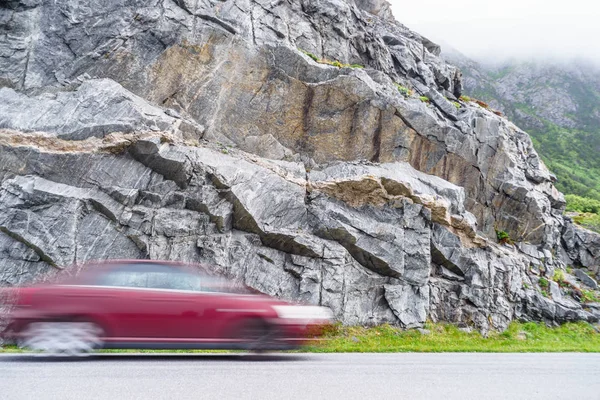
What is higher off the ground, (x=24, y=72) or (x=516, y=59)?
(x=516, y=59)

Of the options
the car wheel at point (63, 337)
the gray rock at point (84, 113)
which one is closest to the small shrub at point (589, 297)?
the gray rock at point (84, 113)

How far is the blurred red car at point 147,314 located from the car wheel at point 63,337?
0.05 ft

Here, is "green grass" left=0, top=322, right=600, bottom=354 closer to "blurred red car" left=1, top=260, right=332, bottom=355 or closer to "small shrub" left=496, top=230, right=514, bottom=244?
"blurred red car" left=1, top=260, right=332, bottom=355

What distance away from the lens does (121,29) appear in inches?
723

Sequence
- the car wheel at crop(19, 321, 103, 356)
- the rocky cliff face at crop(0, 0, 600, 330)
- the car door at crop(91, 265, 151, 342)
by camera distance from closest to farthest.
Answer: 1. the car wheel at crop(19, 321, 103, 356)
2. the car door at crop(91, 265, 151, 342)
3. the rocky cliff face at crop(0, 0, 600, 330)

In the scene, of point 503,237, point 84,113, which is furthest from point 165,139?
point 503,237

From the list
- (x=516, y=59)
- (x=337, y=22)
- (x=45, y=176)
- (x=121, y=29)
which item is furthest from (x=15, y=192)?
(x=516, y=59)

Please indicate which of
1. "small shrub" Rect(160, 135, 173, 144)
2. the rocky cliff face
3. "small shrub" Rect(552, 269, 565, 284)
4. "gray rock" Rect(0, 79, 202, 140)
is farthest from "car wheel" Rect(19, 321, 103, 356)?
"small shrub" Rect(552, 269, 565, 284)

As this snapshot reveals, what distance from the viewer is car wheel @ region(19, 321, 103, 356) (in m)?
7.46

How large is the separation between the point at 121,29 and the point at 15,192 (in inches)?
305

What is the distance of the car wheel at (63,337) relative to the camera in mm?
7465

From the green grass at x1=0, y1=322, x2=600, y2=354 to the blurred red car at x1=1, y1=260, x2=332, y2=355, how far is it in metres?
2.83

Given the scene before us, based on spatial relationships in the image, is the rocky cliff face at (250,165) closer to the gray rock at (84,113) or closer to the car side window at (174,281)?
the gray rock at (84,113)

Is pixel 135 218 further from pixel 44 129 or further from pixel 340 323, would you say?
pixel 340 323
